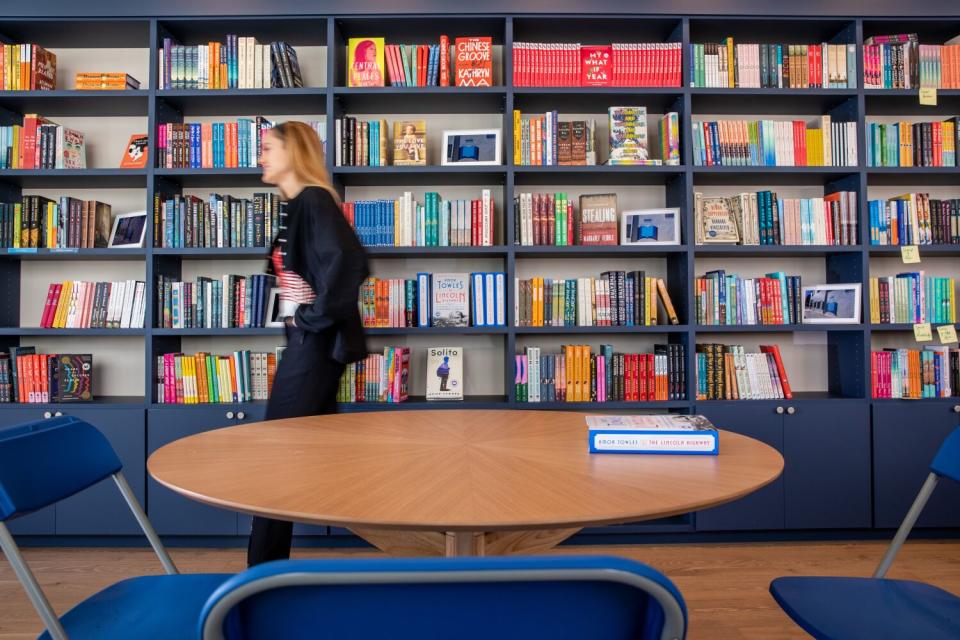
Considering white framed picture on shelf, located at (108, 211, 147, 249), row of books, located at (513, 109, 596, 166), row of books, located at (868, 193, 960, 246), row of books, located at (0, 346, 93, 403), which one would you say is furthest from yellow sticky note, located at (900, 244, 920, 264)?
row of books, located at (0, 346, 93, 403)

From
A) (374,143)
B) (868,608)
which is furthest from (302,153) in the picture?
(868,608)

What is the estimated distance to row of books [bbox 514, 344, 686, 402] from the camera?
9.03 ft

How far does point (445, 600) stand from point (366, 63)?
2768 mm

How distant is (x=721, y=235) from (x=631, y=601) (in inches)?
101

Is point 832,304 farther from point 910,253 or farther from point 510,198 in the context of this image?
point 510,198

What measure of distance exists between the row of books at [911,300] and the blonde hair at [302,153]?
2.55 meters

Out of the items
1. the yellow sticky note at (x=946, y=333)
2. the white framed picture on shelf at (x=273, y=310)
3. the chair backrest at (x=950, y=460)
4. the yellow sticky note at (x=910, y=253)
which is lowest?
the chair backrest at (x=950, y=460)

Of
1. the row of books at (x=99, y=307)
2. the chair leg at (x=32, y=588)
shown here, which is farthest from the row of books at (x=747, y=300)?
the row of books at (x=99, y=307)

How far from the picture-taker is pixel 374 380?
275 centimetres

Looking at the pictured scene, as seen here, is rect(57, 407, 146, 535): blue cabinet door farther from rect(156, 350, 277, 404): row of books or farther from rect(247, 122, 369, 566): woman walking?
rect(247, 122, 369, 566): woman walking

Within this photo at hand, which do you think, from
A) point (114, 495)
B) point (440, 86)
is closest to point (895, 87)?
point (440, 86)

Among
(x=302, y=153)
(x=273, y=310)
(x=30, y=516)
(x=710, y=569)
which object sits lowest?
(x=710, y=569)

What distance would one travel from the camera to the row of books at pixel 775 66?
2826 mm

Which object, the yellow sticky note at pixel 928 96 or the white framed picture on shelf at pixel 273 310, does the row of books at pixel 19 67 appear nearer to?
the white framed picture on shelf at pixel 273 310
